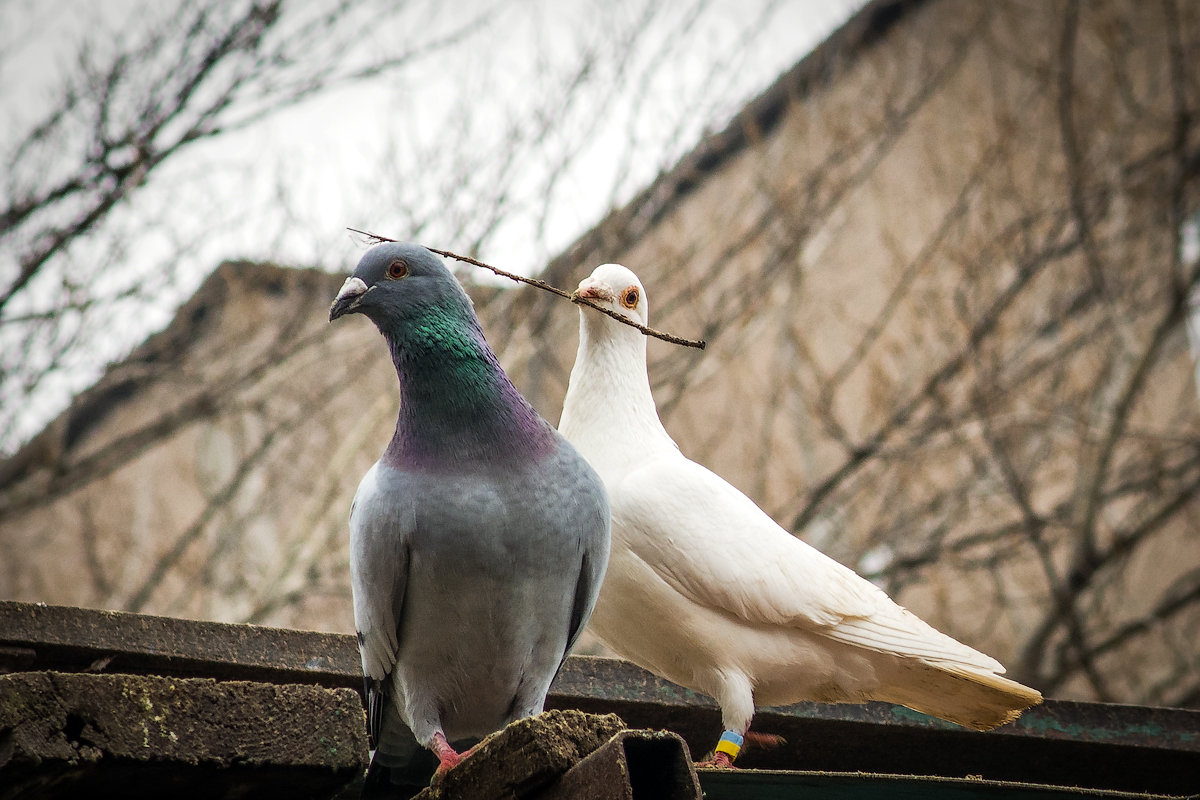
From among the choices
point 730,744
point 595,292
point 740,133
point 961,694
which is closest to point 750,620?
point 730,744

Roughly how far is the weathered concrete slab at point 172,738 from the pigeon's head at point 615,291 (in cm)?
138

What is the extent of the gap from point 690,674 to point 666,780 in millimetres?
1117

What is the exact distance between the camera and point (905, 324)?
1126cm

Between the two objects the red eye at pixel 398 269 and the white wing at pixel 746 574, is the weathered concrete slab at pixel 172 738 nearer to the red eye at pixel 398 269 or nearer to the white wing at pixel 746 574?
the red eye at pixel 398 269

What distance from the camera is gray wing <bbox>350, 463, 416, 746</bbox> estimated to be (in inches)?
90.6

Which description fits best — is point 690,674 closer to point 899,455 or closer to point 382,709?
point 382,709

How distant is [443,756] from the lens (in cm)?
216

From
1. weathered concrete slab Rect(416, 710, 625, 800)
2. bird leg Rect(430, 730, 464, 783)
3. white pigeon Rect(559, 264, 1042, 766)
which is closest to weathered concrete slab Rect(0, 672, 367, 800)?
bird leg Rect(430, 730, 464, 783)

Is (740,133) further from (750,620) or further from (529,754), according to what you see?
(529,754)

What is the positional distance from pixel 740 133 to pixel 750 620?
9335 mm

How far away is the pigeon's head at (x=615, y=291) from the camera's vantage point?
3.16 m

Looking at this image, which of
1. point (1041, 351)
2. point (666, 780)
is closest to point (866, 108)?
point (1041, 351)

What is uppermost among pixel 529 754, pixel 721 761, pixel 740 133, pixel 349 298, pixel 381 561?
pixel 740 133

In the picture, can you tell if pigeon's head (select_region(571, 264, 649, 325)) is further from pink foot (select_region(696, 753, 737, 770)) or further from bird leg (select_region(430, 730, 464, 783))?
bird leg (select_region(430, 730, 464, 783))
